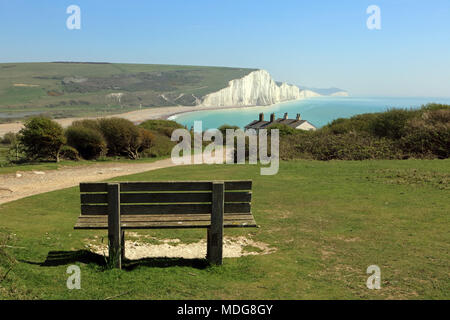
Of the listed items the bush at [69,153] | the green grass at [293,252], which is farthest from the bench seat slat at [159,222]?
the bush at [69,153]

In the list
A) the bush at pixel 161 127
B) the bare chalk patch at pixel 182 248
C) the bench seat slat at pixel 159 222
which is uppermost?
the bench seat slat at pixel 159 222

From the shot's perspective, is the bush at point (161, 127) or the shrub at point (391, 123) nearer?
the shrub at point (391, 123)

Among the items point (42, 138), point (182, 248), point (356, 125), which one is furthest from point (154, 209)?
point (356, 125)

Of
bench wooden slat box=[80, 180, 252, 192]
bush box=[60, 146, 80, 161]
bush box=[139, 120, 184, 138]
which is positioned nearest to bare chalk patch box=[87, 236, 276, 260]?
bench wooden slat box=[80, 180, 252, 192]

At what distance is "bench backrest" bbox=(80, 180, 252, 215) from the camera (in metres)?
5.50

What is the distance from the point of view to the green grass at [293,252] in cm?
507

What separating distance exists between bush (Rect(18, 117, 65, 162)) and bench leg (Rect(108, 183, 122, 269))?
63.2ft

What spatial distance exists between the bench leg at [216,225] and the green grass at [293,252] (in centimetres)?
20

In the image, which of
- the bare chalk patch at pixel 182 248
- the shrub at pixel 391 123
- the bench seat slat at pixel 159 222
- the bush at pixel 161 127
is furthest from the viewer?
the bush at pixel 161 127

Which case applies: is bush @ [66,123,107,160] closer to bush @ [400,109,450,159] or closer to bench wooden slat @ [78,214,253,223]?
bush @ [400,109,450,159]

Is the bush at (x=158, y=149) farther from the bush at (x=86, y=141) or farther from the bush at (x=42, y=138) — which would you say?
the bush at (x=42, y=138)

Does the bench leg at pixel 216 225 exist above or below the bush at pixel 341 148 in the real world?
above

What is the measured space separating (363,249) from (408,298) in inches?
86.6
